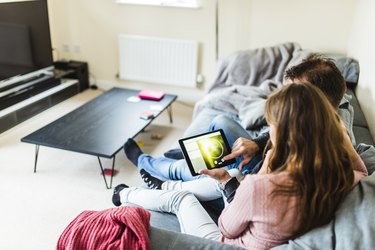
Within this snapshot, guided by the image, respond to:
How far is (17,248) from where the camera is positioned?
1.95 metres

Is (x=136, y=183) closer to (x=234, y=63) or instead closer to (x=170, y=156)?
(x=170, y=156)

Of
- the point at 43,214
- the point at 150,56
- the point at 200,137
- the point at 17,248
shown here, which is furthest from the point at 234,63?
the point at 17,248

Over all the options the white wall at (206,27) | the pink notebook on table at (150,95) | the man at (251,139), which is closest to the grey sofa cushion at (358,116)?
the man at (251,139)

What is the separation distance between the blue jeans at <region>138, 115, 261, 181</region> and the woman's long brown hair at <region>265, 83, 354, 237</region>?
0.76 meters

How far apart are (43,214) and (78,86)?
2073 mm

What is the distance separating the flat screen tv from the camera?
10.1 ft

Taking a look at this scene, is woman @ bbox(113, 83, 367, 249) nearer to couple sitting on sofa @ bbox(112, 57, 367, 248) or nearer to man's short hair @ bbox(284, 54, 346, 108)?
couple sitting on sofa @ bbox(112, 57, 367, 248)

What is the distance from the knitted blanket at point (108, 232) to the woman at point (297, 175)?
308 mm

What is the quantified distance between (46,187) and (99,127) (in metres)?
0.54

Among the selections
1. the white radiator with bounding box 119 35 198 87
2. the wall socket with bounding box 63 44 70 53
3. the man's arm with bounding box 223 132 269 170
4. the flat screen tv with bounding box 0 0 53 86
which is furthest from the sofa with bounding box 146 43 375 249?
the wall socket with bounding box 63 44 70 53

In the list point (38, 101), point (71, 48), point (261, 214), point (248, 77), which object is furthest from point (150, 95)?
point (261, 214)

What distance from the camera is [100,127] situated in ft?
8.83

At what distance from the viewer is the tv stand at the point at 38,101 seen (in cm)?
310

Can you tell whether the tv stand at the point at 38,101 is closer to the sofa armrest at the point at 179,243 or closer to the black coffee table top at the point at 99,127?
the black coffee table top at the point at 99,127
